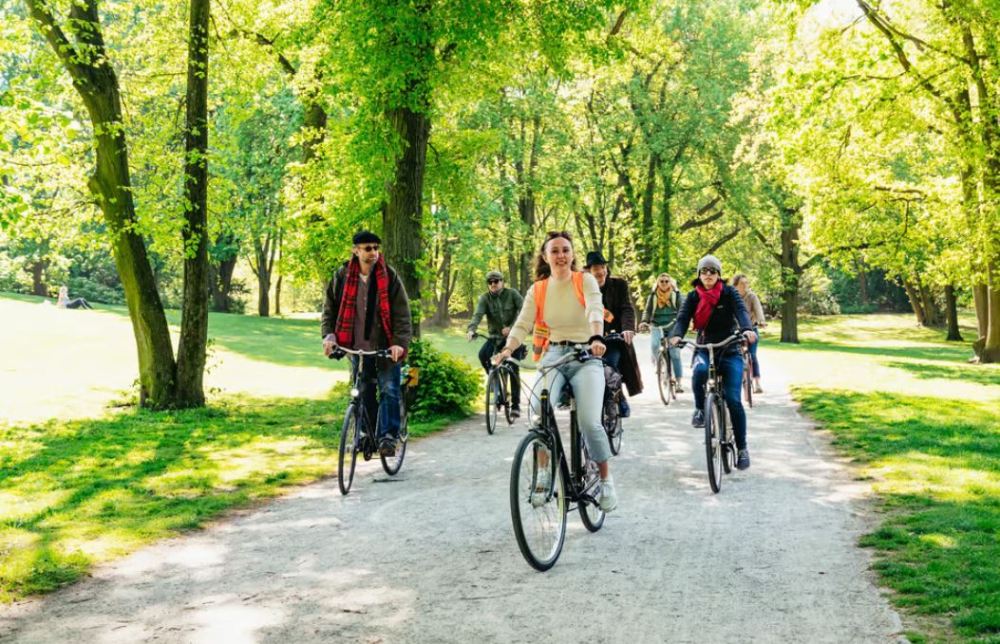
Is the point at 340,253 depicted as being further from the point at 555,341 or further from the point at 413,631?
the point at 413,631

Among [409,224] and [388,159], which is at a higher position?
[388,159]

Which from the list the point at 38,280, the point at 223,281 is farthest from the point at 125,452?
the point at 38,280

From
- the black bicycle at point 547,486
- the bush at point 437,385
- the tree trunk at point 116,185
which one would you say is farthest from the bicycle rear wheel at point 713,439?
the tree trunk at point 116,185

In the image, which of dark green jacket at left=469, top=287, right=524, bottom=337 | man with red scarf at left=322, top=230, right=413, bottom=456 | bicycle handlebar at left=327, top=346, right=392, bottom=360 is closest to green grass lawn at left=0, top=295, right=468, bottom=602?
man with red scarf at left=322, top=230, right=413, bottom=456

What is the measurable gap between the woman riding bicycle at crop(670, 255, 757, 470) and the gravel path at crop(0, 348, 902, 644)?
1.92 feet

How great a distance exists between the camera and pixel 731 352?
28.8 ft

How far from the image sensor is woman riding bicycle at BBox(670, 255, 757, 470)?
8.69 metres

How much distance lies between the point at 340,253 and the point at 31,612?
39.3 ft

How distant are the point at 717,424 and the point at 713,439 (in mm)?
273

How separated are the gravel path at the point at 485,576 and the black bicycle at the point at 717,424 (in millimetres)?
210

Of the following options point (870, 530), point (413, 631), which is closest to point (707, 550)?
point (870, 530)

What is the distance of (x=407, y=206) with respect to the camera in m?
14.1

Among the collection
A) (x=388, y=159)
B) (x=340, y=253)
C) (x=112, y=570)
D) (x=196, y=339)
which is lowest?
(x=112, y=570)

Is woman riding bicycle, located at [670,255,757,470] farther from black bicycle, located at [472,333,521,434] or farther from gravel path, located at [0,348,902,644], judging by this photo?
black bicycle, located at [472,333,521,434]
